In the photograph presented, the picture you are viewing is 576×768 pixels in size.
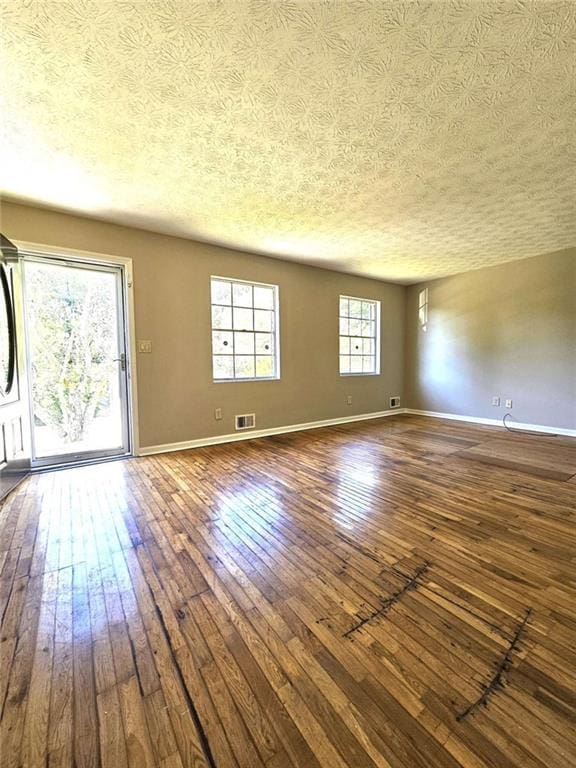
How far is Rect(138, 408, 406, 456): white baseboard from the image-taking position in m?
3.68

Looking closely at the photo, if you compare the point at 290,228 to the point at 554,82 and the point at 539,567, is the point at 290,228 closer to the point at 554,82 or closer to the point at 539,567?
the point at 554,82

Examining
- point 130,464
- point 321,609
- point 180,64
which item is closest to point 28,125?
point 180,64

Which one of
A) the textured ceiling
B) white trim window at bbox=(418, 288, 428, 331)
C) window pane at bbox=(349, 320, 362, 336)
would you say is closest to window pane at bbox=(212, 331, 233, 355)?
the textured ceiling

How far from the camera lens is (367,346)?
231 inches

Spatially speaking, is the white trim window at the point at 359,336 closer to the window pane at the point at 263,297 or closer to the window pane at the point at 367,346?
the window pane at the point at 367,346

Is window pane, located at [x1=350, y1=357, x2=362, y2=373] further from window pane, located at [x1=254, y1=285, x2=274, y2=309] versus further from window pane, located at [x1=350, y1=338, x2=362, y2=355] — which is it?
window pane, located at [x1=254, y1=285, x2=274, y2=309]

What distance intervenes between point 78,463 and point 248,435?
6.55 feet

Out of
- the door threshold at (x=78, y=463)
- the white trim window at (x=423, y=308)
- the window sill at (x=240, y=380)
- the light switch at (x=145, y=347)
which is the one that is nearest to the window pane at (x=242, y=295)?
the window sill at (x=240, y=380)

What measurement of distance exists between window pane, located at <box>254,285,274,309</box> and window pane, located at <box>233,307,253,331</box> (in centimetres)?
19

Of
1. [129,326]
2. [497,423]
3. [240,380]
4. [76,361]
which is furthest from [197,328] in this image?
[497,423]

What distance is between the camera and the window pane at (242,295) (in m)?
4.27

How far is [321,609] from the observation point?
1.31 metres

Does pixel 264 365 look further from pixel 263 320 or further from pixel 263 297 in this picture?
pixel 263 297

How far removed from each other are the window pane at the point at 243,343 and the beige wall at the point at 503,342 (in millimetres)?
3541
